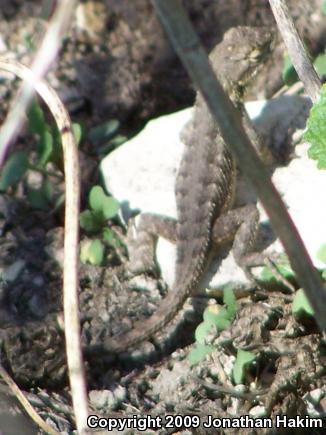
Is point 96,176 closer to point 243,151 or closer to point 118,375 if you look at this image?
point 118,375

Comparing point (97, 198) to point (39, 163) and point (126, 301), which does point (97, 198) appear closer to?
point (39, 163)

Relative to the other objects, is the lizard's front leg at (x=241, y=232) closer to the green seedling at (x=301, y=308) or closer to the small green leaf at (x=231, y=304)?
the small green leaf at (x=231, y=304)

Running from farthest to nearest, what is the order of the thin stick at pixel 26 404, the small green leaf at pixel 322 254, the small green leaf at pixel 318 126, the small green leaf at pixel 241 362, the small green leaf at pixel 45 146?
the small green leaf at pixel 45 146 < the small green leaf at pixel 322 254 < the small green leaf at pixel 241 362 < the thin stick at pixel 26 404 < the small green leaf at pixel 318 126

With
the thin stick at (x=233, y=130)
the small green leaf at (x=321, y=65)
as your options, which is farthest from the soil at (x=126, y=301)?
the thin stick at (x=233, y=130)

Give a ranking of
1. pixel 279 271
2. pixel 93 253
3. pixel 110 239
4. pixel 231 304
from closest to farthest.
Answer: pixel 231 304
pixel 279 271
pixel 93 253
pixel 110 239

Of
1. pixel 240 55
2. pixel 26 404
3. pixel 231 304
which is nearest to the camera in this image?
pixel 26 404

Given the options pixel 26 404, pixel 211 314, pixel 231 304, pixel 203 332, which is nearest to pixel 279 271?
pixel 231 304

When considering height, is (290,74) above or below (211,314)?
above
